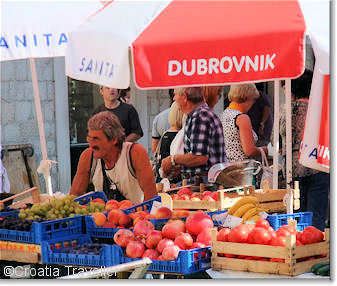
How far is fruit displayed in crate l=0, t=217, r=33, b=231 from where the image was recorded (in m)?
5.86

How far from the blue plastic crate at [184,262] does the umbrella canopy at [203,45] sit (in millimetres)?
996

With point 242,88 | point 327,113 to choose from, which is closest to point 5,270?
point 327,113

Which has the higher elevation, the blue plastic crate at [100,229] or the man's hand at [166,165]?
the man's hand at [166,165]

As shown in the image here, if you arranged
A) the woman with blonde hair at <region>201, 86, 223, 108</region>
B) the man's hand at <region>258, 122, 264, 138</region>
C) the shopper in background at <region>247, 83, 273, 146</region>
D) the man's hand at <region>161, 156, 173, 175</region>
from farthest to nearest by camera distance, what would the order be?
the man's hand at <region>258, 122, 264, 138</region> < the shopper in background at <region>247, 83, 273, 146</region> < the woman with blonde hair at <region>201, 86, 223, 108</region> < the man's hand at <region>161, 156, 173, 175</region>

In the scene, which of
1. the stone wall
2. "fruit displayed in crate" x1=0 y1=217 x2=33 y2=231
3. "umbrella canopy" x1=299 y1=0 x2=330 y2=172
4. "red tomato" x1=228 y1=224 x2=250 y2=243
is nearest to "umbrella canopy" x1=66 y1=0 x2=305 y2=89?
"umbrella canopy" x1=299 y1=0 x2=330 y2=172

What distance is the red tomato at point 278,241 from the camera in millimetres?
5090

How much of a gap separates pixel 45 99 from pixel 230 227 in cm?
429

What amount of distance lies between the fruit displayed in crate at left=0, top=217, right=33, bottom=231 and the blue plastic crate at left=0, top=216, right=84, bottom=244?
0.10 feet

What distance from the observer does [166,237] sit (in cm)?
547

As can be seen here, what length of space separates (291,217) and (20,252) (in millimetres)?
1828

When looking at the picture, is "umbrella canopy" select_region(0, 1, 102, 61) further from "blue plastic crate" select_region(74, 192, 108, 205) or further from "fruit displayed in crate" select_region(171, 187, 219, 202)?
"fruit displayed in crate" select_region(171, 187, 219, 202)

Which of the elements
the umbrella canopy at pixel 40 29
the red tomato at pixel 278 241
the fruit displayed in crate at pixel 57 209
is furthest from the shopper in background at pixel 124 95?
the red tomato at pixel 278 241

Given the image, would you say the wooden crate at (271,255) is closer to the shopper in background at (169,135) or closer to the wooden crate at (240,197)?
the wooden crate at (240,197)

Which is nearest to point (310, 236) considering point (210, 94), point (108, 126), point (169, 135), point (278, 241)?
point (278, 241)
